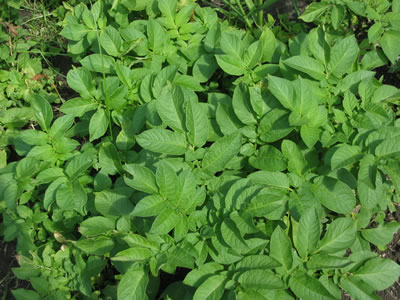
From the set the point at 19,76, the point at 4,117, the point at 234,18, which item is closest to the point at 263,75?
the point at 234,18

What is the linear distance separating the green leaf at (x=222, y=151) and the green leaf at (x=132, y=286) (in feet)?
1.64

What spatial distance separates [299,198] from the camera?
58.6 inches

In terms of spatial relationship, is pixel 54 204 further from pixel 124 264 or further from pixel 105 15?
pixel 105 15

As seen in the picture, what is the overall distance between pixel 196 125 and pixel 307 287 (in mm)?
722

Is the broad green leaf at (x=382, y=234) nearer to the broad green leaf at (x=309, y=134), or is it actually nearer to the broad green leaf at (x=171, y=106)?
the broad green leaf at (x=309, y=134)

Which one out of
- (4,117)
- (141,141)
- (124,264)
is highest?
(141,141)

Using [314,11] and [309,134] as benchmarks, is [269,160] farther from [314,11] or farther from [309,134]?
[314,11]

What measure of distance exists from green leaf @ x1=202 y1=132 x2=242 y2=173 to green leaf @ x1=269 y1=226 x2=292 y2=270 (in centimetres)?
33

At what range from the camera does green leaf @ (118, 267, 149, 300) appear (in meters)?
1.39

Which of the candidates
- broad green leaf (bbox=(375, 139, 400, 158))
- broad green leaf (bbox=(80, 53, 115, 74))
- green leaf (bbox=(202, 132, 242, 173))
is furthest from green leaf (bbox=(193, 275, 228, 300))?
broad green leaf (bbox=(80, 53, 115, 74))

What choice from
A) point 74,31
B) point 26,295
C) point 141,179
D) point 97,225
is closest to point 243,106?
point 141,179

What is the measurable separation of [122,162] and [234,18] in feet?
5.06

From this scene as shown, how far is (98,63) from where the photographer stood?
1986mm

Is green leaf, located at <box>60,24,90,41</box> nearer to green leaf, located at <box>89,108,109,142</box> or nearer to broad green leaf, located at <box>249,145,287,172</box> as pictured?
green leaf, located at <box>89,108,109,142</box>
